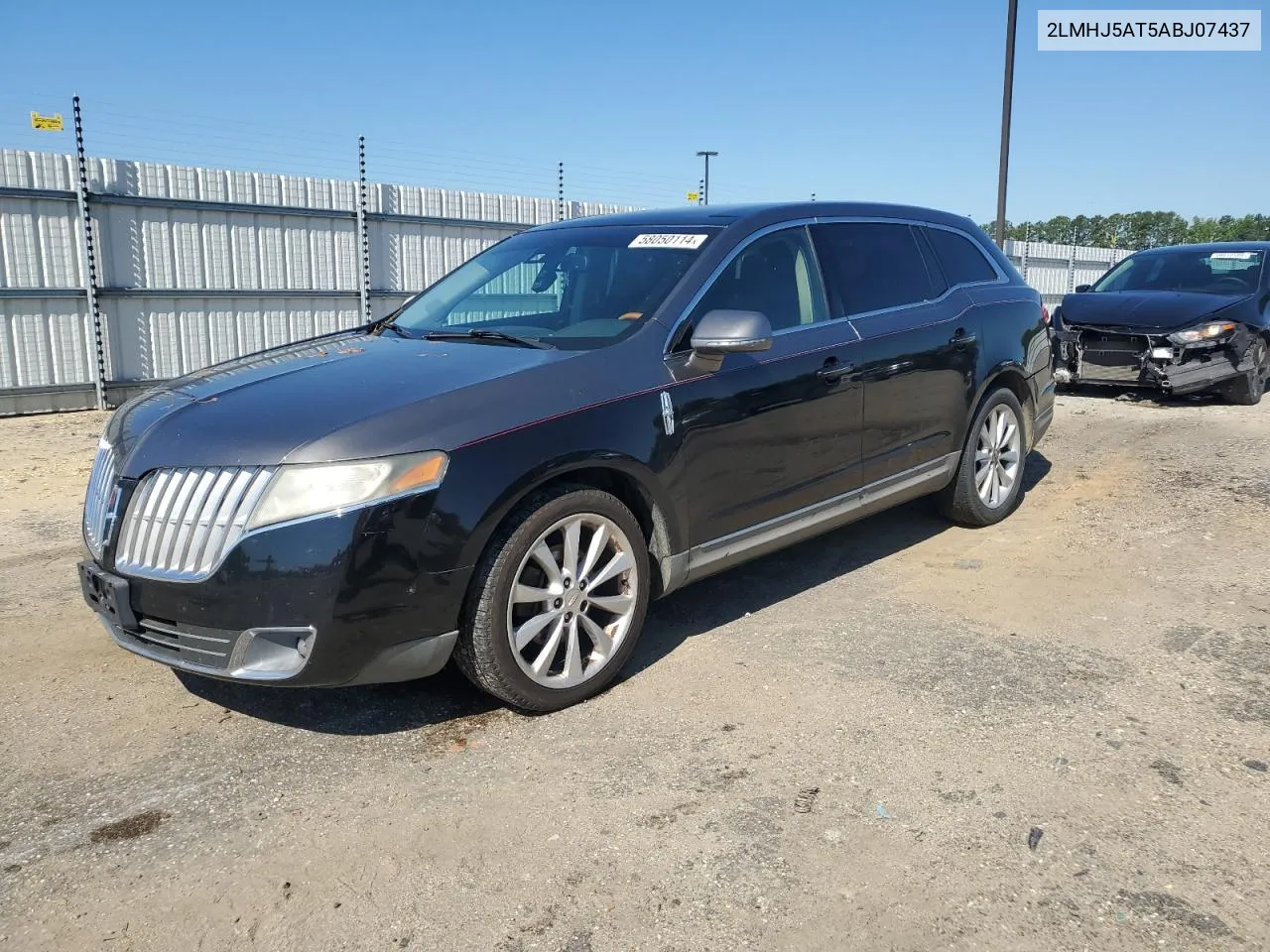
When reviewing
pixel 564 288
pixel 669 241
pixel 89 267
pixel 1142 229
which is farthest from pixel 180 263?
pixel 1142 229

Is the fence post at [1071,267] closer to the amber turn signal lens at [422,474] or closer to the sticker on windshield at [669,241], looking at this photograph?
the sticker on windshield at [669,241]

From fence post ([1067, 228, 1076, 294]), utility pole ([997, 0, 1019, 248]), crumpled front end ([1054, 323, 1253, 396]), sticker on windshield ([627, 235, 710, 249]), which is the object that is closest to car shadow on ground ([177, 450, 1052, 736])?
sticker on windshield ([627, 235, 710, 249])

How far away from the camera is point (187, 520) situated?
314 cm

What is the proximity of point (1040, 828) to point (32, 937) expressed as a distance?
8.51 feet

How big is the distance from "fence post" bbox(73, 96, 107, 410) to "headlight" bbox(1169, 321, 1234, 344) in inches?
421

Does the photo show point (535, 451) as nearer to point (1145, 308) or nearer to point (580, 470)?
point (580, 470)

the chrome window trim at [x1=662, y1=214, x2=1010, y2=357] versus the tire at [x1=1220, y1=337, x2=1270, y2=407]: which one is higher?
the chrome window trim at [x1=662, y1=214, x2=1010, y2=357]

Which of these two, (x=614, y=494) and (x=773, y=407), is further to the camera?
(x=773, y=407)

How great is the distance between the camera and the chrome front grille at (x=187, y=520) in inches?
121

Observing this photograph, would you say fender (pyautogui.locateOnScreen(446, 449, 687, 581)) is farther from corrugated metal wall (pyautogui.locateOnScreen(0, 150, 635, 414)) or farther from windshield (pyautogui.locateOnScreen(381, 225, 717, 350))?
corrugated metal wall (pyautogui.locateOnScreen(0, 150, 635, 414))

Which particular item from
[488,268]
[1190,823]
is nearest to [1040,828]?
[1190,823]

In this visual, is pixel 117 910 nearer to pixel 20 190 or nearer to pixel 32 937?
pixel 32 937

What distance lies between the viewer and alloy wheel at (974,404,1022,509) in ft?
19.1

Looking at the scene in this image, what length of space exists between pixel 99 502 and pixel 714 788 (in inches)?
89.5
